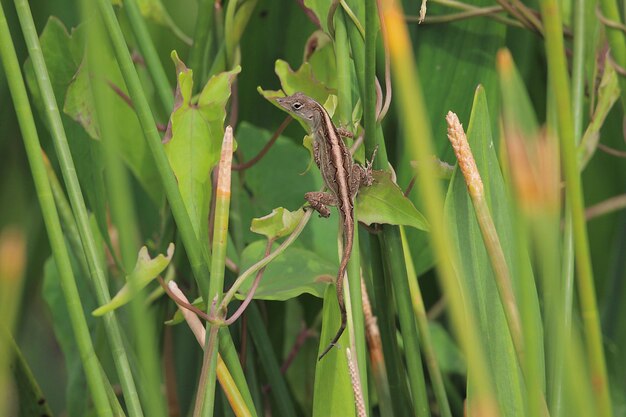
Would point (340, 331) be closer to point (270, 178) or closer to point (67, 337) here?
point (270, 178)

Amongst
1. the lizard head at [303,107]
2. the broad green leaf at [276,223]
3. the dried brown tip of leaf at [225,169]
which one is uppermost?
the lizard head at [303,107]

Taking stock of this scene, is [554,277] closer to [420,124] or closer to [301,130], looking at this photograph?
[420,124]

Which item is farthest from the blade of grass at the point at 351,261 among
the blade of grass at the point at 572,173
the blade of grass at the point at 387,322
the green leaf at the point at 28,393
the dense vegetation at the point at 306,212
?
the green leaf at the point at 28,393

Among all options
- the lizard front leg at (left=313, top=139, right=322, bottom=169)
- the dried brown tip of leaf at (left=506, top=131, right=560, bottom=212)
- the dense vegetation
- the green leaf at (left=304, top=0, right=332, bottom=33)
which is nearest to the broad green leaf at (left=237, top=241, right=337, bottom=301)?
the dense vegetation

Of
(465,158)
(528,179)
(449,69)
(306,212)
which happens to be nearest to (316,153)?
(306,212)

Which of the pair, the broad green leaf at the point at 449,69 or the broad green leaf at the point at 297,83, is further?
the broad green leaf at the point at 449,69

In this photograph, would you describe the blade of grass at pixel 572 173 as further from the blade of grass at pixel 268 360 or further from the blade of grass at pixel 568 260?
the blade of grass at pixel 268 360
